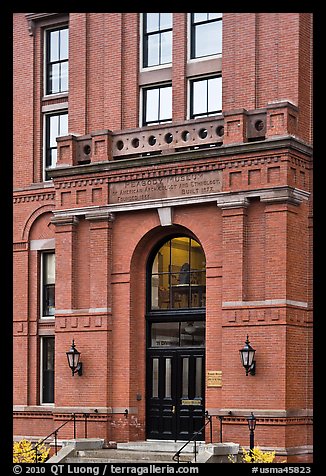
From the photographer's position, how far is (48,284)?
1355 inches

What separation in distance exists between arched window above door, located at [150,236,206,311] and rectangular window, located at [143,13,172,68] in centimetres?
549

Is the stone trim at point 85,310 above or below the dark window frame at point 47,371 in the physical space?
above

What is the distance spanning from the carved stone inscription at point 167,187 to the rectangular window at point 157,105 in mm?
2182

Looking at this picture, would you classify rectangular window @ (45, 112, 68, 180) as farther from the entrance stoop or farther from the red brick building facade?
the entrance stoop

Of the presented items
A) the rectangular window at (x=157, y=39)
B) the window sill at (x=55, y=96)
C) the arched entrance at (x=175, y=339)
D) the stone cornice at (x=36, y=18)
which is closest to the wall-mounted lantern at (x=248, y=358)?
the arched entrance at (x=175, y=339)

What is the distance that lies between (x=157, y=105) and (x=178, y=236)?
4.08m

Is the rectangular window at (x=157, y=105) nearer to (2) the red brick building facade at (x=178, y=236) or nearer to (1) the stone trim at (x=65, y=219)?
(2) the red brick building facade at (x=178, y=236)

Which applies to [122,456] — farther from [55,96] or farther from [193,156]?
[55,96]

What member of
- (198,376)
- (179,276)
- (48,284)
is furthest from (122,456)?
(48,284)

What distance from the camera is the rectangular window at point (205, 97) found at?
30078mm

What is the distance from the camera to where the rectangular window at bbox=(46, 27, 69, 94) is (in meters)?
34.7

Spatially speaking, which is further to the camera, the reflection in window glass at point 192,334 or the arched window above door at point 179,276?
the arched window above door at point 179,276

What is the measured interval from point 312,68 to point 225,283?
6.45 metres

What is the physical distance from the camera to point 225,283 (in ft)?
92.4
